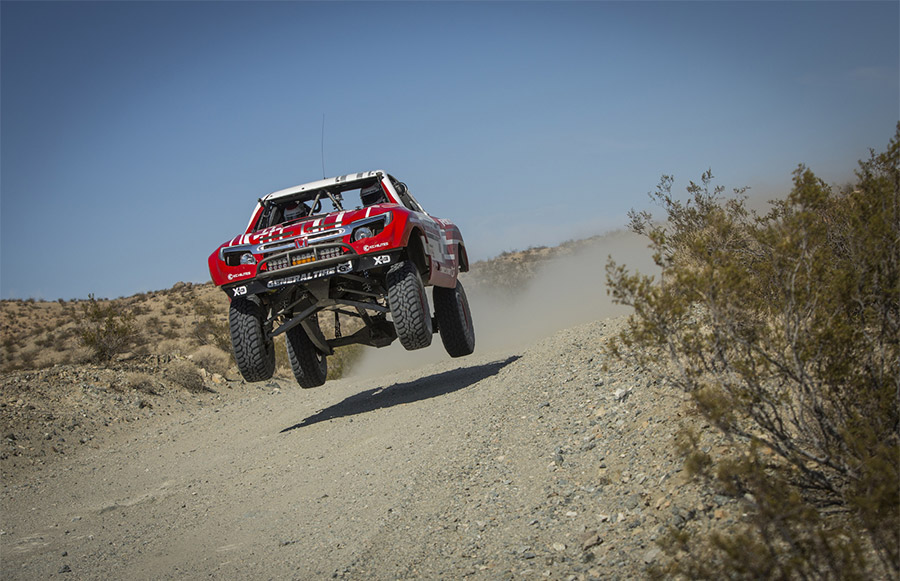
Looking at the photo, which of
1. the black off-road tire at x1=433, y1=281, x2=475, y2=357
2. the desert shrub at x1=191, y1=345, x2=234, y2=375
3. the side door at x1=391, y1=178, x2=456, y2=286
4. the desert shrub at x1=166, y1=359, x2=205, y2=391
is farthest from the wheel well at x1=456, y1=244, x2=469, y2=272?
the desert shrub at x1=191, y1=345, x2=234, y2=375

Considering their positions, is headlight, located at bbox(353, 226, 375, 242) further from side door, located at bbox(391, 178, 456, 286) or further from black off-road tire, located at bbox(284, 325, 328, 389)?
black off-road tire, located at bbox(284, 325, 328, 389)

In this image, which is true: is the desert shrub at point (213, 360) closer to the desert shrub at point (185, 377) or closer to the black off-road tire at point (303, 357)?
the desert shrub at point (185, 377)

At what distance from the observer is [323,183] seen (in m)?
9.13

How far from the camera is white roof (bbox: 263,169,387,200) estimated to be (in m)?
9.02

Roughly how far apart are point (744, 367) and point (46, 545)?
19.2 ft

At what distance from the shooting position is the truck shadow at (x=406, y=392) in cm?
906

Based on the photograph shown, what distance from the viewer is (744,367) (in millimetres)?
3457

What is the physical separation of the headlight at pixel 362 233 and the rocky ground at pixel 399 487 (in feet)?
6.88

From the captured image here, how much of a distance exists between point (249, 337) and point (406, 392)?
2.69 meters

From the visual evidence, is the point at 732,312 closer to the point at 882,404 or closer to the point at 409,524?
the point at 882,404

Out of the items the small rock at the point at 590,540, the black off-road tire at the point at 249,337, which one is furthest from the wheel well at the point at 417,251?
the small rock at the point at 590,540

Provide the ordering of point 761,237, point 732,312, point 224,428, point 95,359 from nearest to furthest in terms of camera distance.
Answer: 1. point 732,312
2. point 761,237
3. point 224,428
4. point 95,359

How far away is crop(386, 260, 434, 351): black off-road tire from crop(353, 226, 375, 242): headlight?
472 millimetres

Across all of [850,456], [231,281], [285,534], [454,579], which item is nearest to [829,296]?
[850,456]
